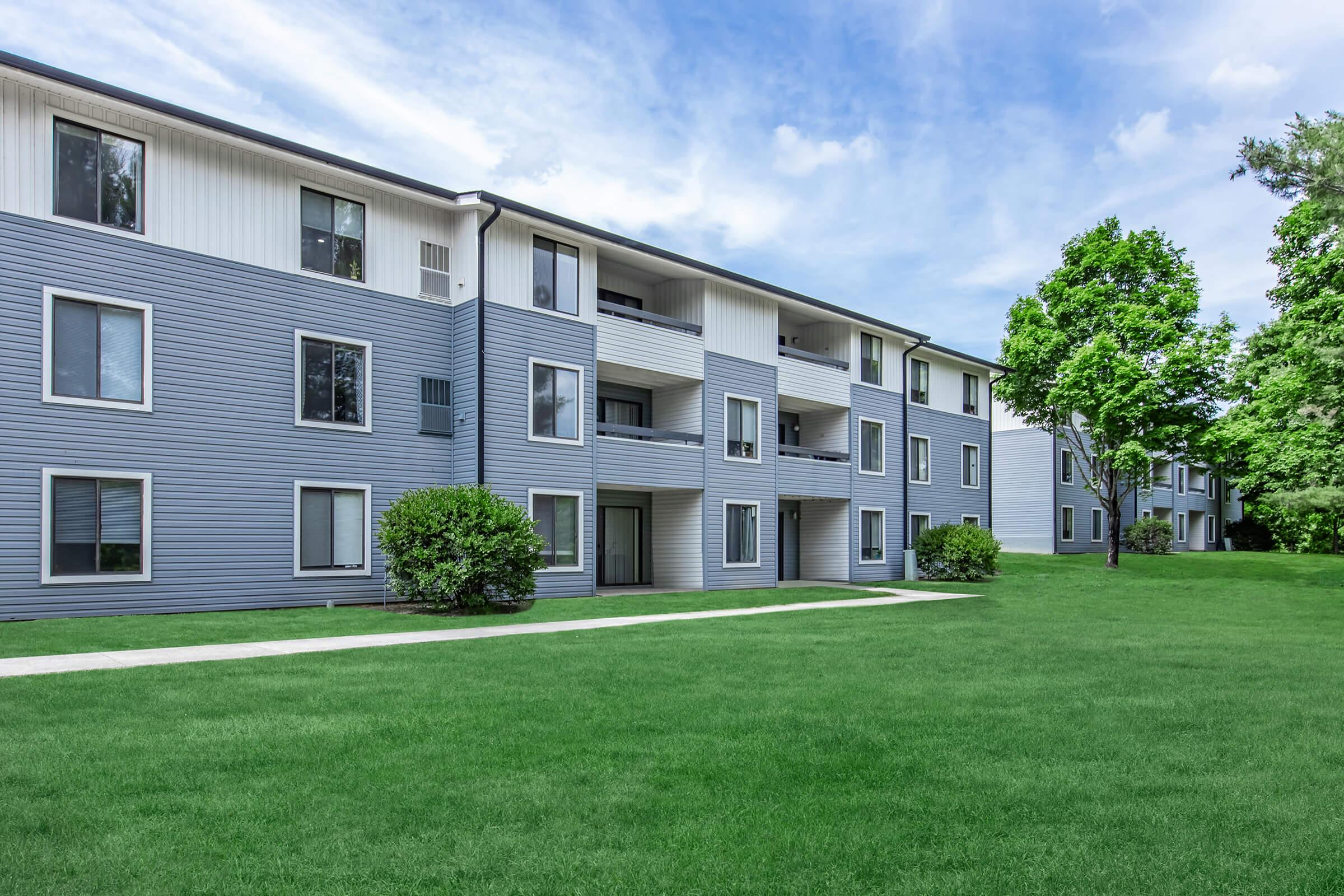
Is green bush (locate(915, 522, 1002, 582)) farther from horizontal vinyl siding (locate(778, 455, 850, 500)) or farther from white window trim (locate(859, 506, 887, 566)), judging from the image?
horizontal vinyl siding (locate(778, 455, 850, 500))

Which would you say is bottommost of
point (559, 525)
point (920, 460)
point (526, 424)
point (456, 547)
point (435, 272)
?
point (456, 547)

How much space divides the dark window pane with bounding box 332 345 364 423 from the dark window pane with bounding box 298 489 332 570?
5.24 feet

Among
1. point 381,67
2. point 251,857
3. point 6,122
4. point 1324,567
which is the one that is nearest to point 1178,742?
point 251,857

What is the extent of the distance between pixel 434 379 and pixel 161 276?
5609mm

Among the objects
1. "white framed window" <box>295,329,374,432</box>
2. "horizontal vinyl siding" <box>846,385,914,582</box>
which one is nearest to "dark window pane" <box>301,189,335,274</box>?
"white framed window" <box>295,329,374,432</box>

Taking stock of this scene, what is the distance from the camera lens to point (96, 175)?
15.1 meters

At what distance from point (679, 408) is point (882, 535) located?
9.94 meters

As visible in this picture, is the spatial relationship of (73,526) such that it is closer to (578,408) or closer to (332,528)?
(332,528)

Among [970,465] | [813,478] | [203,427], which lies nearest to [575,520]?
[203,427]

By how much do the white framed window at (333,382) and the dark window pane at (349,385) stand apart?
0.01m

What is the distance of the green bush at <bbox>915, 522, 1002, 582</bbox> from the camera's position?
29.1 meters

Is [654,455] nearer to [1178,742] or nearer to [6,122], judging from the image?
[6,122]

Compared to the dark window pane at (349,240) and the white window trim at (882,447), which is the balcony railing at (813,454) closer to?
the white window trim at (882,447)

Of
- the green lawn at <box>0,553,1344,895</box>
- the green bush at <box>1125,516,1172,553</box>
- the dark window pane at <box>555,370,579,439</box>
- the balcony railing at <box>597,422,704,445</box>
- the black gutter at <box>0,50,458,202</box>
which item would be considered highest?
the black gutter at <box>0,50,458,202</box>
